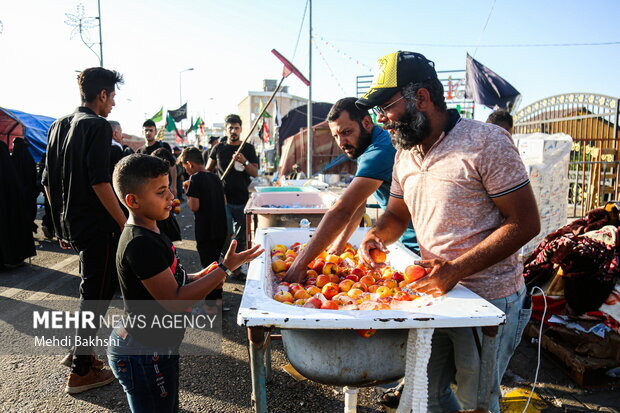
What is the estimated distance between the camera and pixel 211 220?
479 cm

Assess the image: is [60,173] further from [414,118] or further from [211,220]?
[414,118]

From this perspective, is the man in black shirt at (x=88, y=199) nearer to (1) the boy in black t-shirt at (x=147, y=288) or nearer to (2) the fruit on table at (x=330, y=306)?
(1) the boy in black t-shirt at (x=147, y=288)

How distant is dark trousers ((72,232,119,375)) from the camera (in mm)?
3027

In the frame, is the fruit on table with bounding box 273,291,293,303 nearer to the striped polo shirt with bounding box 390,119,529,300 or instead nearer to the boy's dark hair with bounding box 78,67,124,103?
the striped polo shirt with bounding box 390,119,529,300

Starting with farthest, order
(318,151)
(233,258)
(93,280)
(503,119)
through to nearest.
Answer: (318,151) < (503,119) < (93,280) < (233,258)

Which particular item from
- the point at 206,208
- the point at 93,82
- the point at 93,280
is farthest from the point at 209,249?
the point at 93,82

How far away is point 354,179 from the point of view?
288 centimetres

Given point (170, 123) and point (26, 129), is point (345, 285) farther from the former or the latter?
point (170, 123)

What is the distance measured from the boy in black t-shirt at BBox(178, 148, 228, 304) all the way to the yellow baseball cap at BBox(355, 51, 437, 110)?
3037 mm

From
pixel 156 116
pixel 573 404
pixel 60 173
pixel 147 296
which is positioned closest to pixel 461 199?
pixel 147 296

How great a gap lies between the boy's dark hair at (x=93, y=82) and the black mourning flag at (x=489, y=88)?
8.37 metres

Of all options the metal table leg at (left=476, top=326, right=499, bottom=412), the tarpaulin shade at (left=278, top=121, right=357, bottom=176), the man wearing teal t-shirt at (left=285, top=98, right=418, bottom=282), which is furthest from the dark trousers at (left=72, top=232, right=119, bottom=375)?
the tarpaulin shade at (left=278, top=121, right=357, bottom=176)

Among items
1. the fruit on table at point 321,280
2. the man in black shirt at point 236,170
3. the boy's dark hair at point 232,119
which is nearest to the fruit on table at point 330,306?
the fruit on table at point 321,280

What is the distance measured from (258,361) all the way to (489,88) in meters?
9.37
